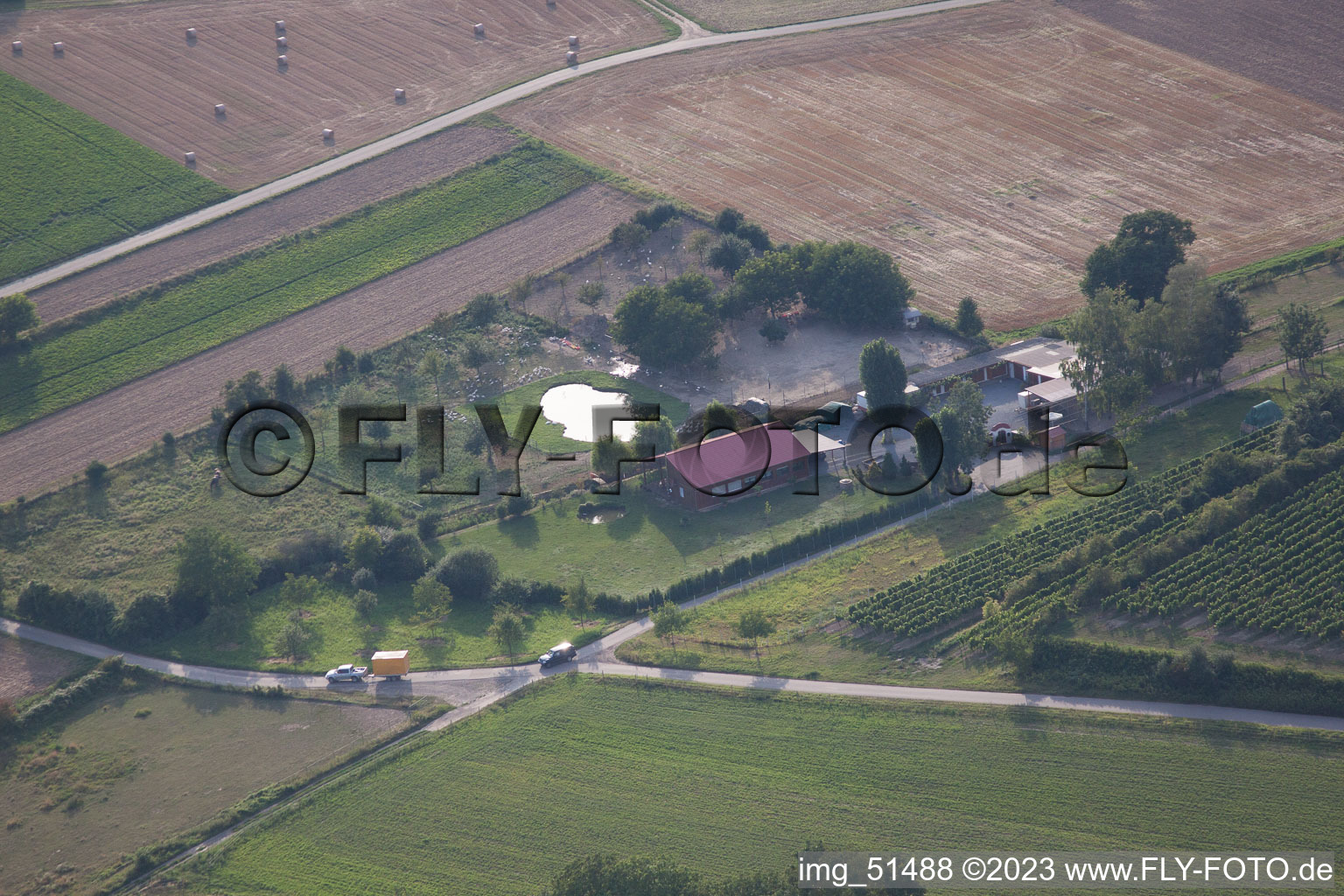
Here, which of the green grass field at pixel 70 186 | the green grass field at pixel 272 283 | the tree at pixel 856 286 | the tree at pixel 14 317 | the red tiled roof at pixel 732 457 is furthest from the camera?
the green grass field at pixel 70 186

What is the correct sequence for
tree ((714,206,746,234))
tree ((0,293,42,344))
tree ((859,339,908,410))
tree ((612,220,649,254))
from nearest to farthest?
tree ((859,339,908,410))
tree ((0,293,42,344))
tree ((612,220,649,254))
tree ((714,206,746,234))

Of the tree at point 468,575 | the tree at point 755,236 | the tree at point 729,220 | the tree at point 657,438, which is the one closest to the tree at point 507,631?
the tree at point 468,575

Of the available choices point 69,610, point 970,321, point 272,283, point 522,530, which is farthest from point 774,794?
point 272,283

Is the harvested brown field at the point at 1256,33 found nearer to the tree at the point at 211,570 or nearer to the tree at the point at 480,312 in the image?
the tree at the point at 480,312

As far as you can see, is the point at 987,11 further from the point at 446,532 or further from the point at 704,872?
the point at 704,872

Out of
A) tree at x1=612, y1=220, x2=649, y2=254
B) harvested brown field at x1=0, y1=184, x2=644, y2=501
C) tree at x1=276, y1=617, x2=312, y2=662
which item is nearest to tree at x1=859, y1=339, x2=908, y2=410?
tree at x1=612, y1=220, x2=649, y2=254

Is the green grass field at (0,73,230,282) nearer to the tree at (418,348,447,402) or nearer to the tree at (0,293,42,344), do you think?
the tree at (0,293,42,344)

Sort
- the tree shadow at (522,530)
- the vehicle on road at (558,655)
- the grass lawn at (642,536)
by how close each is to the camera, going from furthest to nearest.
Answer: the tree shadow at (522,530), the grass lawn at (642,536), the vehicle on road at (558,655)
